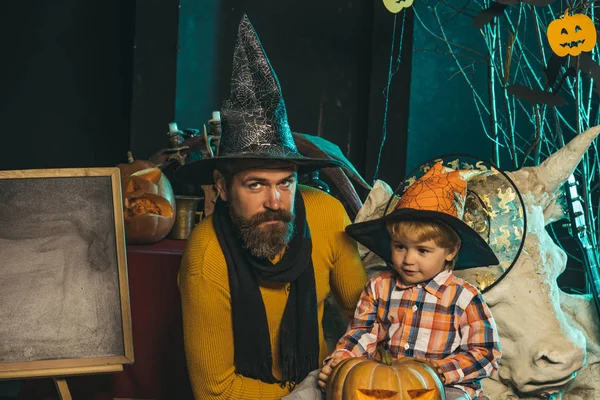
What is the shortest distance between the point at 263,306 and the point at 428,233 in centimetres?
72

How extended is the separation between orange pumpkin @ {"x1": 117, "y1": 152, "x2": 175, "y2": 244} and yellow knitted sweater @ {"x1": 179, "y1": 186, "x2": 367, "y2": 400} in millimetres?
952

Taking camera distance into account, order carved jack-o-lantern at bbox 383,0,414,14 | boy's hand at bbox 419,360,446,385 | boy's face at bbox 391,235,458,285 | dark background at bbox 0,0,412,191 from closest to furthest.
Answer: boy's hand at bbox 419,360,446,385 < boy's face at bbox 391,235,458,285 < carved jack-o-lantern at bbox 383,0,414,14 < dark background at bbox 0,0,412,191

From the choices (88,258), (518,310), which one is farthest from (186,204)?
(518,310)

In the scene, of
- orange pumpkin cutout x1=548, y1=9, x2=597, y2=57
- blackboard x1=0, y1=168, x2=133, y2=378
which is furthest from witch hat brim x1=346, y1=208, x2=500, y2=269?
blackboard x1=0, y1=168, x2=133, y2=378

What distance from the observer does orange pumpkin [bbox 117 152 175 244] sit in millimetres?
3965

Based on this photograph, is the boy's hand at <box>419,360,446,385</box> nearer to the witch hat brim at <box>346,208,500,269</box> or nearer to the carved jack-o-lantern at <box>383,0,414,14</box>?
the witch hat brim at <box>346,208,500,269</box>

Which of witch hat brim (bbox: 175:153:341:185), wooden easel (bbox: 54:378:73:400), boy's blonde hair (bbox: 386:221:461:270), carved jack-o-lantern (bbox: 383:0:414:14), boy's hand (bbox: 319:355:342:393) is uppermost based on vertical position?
carved jack-o-lantern (bbox: 383:0:414:14)

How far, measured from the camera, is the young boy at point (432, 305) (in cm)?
260

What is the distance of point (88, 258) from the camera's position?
313cm

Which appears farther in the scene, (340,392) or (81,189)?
(81,189)

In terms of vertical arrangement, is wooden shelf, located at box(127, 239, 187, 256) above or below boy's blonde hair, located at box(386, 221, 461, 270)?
below

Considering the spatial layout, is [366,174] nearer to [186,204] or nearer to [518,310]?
[186,204]

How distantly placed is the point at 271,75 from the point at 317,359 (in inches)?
44.1

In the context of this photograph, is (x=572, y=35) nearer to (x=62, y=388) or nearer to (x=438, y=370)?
(x=438, y=370)
